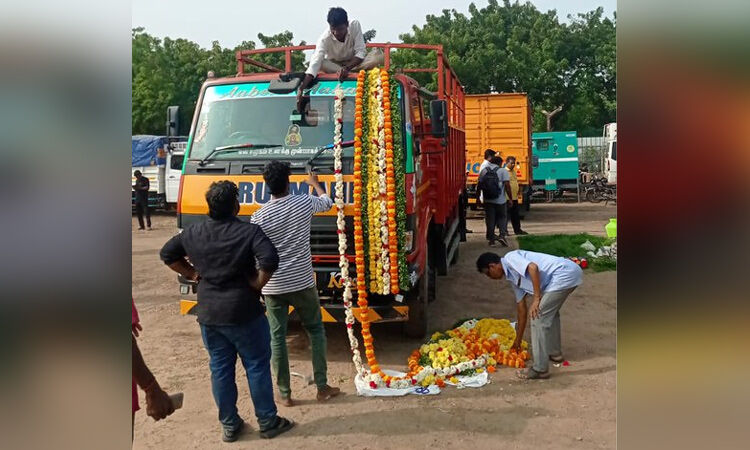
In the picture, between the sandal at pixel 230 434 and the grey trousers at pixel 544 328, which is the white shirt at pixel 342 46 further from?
the sandal at pixel 230 434

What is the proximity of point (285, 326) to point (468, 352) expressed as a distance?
180cm

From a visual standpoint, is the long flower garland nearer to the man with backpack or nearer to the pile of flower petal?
the pile of flower petal

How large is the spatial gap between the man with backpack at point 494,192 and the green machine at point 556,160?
10.1 m

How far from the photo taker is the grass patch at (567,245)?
9.49 meters

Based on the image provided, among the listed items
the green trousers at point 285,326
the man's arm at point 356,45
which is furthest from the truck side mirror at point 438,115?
the green trousers at point 285,326

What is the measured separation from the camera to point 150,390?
2.69 metres

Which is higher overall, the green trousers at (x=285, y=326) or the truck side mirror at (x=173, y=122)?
the truck side mirror at (x=173, y=122)

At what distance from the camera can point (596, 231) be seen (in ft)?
44.5

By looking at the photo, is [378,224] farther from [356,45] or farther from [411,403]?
[356,45]

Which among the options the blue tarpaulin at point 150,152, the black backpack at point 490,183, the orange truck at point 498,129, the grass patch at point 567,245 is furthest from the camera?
the blue tarpaulin at point 150,152

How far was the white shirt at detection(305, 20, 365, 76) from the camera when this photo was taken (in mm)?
5691
